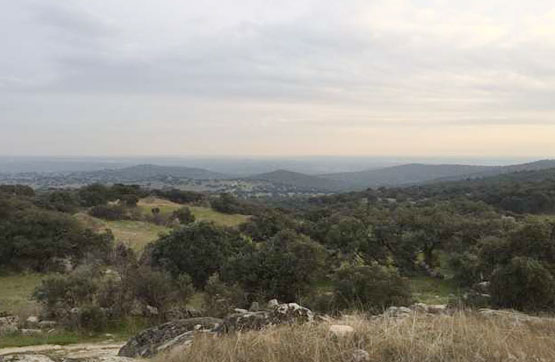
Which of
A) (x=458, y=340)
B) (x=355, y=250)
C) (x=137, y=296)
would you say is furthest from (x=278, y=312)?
(x=355, y=250)

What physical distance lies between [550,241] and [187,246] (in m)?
14.8

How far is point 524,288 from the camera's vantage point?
13812mm

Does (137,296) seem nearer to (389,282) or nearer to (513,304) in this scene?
(389,282)

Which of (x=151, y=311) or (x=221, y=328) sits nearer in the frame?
(x=221, y=328)

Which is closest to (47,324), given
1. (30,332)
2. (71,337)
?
(30,332)

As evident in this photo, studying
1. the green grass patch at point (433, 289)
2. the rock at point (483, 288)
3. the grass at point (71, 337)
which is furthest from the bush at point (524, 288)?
the grass at point (71, 337)

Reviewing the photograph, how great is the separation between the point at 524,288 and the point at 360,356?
427 inches

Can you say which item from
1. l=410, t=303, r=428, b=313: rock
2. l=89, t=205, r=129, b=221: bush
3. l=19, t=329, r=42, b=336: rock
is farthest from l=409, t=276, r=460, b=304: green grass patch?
l=89, t=205, r=129, b=221: bush

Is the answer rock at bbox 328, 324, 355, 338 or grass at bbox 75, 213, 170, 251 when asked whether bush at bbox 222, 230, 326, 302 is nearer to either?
rock at bbox 328, 324, 355, 338

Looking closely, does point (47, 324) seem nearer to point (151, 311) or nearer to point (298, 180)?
point (151, 311)

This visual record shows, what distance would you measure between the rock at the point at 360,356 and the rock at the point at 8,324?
10.9 meters

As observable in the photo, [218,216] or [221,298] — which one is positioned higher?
[221,298]

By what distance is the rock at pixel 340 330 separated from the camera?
18.2ft

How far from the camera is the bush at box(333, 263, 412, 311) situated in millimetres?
13625
